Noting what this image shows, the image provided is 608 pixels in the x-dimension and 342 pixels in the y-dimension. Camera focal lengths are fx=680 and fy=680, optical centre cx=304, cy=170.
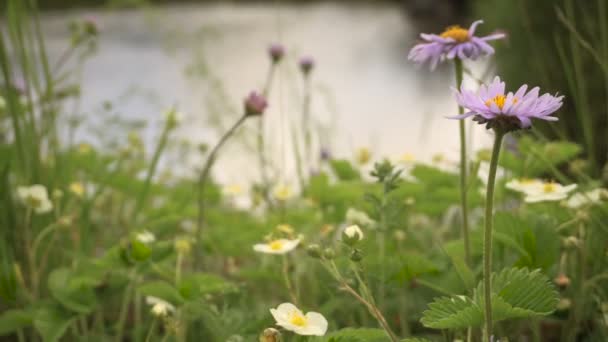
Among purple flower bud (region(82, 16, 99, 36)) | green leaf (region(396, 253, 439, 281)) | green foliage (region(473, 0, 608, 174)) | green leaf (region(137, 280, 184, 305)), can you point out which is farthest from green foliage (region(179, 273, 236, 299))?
green foliage (region(473, 0, 608, 174))

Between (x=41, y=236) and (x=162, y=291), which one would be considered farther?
(x=41, y=236)

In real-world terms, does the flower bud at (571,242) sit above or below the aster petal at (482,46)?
below

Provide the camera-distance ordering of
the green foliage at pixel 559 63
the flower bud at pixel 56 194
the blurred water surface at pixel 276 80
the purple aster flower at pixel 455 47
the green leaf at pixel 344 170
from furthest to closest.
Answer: the green foliage at pixel 559 63
the blurred water surface at pixel 276 80
the green leaf at pixel 344 170
the flower bud at pixel 56 194
the purple aster flower at pixel 455 47

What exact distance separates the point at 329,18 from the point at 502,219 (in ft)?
13.4

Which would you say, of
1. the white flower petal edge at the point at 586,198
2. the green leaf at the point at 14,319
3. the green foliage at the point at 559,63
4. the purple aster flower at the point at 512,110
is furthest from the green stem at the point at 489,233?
the green foliage at the point at 559,63

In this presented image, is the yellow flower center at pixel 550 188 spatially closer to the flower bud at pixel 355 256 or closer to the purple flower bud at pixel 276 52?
the flower bud at pixel 355 256

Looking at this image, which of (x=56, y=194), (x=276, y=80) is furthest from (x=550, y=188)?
(x=276, y=80)

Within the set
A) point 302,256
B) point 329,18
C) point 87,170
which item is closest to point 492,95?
point 302,256

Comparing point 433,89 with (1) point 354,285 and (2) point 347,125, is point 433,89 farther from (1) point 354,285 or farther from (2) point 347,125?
(1) point 354,285

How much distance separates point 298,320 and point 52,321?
223 millimetres

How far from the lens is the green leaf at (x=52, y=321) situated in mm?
457

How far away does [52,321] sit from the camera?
48cm

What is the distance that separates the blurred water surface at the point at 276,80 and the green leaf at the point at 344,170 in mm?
137

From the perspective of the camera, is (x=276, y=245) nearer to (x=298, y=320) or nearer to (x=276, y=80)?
(x=298, y=320)
